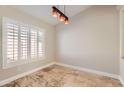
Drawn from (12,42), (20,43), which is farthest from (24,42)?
(12,42)

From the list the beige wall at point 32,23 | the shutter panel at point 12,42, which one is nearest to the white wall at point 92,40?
the beige wall at point 32,23

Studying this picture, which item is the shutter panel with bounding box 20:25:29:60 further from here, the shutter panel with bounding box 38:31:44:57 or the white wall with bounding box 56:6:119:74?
the white wall with bounding box 56:6:119:74

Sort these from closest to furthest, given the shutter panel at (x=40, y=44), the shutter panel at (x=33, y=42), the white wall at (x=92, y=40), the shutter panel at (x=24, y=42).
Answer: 1. the shutter panel at (x=24, y=42)
2. the white wall at (x=92, y=40)
3. the shutter panel at (x=33, y=42)
4. the shutter panel at (x=40, y=44)

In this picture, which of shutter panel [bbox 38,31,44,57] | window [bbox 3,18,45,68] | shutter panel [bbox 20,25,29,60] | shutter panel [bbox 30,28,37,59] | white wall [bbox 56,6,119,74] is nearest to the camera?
window [bbox 3,18,45,68]

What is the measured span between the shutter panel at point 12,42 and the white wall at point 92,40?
2.36 m

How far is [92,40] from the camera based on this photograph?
13.0 feet

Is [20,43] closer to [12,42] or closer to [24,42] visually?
[24,42]

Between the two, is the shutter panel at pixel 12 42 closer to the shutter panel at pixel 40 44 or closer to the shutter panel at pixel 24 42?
the shutter panel at pixel 24 42

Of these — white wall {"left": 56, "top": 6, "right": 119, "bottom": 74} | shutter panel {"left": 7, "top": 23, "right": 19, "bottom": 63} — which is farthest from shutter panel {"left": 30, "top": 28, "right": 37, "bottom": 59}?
white wall {"left": 56, "top": 6, "right": 119, "bottom": 74}

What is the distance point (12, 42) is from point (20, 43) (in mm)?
301

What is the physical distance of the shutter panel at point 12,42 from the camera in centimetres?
274

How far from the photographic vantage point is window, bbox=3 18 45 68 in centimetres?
267

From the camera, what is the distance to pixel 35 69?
386 centimetres
